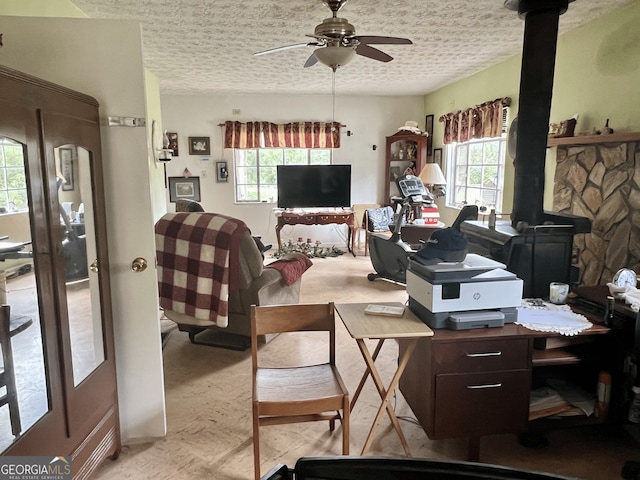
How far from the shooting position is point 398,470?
26.1 inches

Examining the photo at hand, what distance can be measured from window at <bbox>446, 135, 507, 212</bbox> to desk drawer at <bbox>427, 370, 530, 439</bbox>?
3.40 m

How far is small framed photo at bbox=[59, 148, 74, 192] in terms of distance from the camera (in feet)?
5.55

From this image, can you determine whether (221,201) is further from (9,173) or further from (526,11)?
(9,173)

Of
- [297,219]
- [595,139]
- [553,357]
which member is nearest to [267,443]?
[553,357]

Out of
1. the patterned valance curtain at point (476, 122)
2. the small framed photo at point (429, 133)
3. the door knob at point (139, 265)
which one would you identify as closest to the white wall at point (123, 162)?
the door knob at point (139, 265)

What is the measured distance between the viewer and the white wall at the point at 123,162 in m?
1.88

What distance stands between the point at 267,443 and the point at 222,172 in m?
5.26

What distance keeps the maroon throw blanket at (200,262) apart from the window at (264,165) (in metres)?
3.95

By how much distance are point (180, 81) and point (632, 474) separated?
5.81 metres

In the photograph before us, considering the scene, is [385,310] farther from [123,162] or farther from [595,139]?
[595,139]

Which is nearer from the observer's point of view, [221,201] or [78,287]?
[78,287]

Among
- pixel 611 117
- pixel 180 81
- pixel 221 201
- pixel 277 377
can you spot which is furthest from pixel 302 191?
pixel 277 377

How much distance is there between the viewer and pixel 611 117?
10.7ft

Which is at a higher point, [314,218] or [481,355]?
[314,218]
